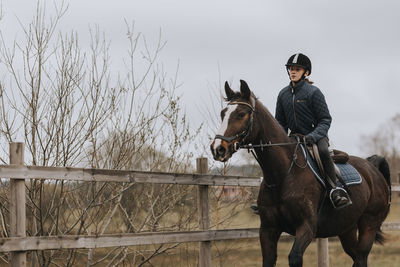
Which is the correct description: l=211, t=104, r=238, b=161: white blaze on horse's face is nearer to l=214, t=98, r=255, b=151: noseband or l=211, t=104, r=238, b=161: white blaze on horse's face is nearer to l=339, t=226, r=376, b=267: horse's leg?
l=214, t=98, r=255, b=151: noseband

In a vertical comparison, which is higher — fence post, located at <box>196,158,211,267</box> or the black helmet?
the black helmet

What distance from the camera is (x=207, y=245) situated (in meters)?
7.26

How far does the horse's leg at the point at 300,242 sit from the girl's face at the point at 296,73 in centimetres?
168

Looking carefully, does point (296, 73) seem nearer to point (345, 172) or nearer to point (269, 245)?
point (345, 172)

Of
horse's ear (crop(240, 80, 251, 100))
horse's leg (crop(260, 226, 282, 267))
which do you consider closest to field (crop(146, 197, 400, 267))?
horse's leg (crop(260, 226, 282, 267))

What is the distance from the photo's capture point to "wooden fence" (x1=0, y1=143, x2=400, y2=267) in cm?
525

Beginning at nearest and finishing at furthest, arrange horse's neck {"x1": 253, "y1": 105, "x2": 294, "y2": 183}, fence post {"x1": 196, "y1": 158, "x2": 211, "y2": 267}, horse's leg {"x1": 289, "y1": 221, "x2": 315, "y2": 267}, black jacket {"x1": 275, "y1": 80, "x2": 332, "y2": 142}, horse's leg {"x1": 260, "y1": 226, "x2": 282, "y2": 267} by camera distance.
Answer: horse's leg {"x1": 289, "y1": 221, "x2": 315, "y2": 267}, horse's neck {"x1": 253, "y1": 105, "x2": 294, "y2": 183}, horse's leg {"x1": 260, "y1": 226, "x2": 282, "y2": 267}, black jacket {"x1": 275, "y1": 80, "x2": 332, "y2": 142}, fence post {"x1": 196, "y1": 158, "x2": 211, "y2": 267}

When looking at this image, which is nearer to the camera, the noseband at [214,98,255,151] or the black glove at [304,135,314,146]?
the noseband at [214,98,255,151]

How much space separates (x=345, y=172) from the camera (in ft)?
22.9

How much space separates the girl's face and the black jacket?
69mm

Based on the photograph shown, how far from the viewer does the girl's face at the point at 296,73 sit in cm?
671

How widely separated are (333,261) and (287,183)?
734cm

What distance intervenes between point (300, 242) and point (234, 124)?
140 cm

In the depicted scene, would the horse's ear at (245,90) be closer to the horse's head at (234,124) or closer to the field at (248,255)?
the horse's head at (234,124)
